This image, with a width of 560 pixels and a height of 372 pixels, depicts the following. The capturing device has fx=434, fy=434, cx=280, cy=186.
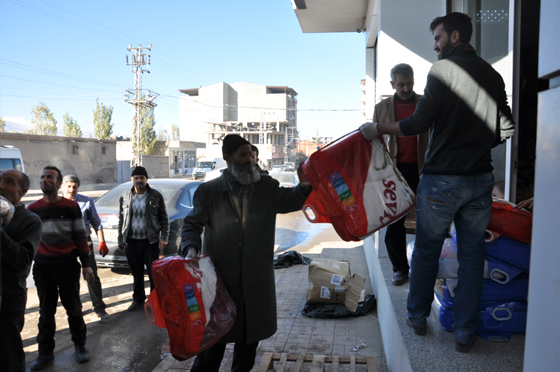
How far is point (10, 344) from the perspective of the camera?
2.88m

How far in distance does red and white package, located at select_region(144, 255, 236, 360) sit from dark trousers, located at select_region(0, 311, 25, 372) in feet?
3.45

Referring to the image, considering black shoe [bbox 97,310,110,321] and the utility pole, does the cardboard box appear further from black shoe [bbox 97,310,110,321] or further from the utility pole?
the utility pole

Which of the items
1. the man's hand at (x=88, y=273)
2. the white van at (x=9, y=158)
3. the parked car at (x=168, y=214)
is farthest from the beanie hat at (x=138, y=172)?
the white van at (x=9, y=158)

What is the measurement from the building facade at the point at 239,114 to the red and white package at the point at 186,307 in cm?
9209

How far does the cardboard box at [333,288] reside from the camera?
561 cm

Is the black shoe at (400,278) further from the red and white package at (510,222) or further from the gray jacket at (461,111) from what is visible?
the gray jacket at (461,111)

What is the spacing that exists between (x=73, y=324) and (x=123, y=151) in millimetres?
60275

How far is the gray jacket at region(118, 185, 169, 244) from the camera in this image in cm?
621

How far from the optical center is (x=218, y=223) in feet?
9.75

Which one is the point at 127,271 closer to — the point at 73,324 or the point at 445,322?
the point at 73,324

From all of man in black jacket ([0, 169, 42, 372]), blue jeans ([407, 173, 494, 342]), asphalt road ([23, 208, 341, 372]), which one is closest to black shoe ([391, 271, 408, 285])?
blue jeans ([407, 173, 494, 342])

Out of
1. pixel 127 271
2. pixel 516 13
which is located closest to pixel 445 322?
pixel 516 13

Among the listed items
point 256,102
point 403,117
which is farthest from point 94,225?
point 256,102

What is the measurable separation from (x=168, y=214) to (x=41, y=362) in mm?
3724
